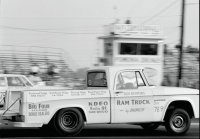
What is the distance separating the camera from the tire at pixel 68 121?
10.2 metres

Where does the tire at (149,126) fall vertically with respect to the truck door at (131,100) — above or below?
below

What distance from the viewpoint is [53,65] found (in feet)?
94.2

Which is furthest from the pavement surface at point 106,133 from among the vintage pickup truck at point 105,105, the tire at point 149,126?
the vintage pickup truck at point 105,105

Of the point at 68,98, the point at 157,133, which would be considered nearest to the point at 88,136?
the point at 68,98

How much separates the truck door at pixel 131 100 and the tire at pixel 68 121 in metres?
0.75

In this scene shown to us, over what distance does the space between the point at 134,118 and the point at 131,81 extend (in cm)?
84

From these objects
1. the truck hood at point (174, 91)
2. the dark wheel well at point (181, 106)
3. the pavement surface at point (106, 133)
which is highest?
the truck hood at point (174, 91)

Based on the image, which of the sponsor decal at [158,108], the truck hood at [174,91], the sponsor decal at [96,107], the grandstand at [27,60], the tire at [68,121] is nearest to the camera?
the tire at [68,121]

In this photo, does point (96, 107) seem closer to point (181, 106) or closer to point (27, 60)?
point (181, 106)

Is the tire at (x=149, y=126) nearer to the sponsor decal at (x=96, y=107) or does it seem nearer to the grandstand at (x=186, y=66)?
the sponsor decal at (x=96, y=107)

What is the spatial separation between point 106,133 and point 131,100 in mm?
1091

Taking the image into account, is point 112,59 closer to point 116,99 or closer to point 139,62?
point 139,62

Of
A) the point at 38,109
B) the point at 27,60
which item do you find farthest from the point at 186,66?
the point at 38,109

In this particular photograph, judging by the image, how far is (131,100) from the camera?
1077cm
